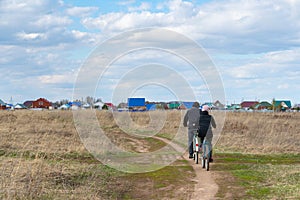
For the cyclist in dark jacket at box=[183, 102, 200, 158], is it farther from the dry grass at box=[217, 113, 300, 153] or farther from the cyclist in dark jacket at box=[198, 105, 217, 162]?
the dry grass at box=[217, 113, 300, 153]

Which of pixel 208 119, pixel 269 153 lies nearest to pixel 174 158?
pixel 208 119

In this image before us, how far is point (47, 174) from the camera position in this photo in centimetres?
1160

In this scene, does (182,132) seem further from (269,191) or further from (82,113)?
(269,191)

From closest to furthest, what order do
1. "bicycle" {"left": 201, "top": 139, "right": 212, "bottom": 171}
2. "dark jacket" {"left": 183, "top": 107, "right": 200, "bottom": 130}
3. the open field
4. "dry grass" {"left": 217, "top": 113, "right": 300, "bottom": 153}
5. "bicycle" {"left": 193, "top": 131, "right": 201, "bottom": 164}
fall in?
the open field → "bicycle" {"left": 201, "top": 139, "right": 212, "bottom": 171} → "bicycle" {"left": 193, "top": 131, "right": 201, "bottom": 164} → "dark jacket" {"left": 183, "top": 107, "right": 200, "bottom": 130} → "dry grass" {"left": 217, "top": 113, "right": 300, "bottom": 153}

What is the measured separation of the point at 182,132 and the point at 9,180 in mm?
22467

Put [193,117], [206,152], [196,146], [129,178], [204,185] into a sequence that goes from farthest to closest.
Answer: [193,117] → [196,146] → [206,152] → [129,178] → [204,185]

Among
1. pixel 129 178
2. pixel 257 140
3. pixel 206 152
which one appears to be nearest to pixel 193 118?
pixel 206 152

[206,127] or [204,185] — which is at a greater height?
[206,127]

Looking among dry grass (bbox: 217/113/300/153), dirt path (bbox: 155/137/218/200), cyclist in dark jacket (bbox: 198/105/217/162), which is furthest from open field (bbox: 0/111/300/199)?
Answer: cyclist in dark jacket (bbox: 198/105/217/162)

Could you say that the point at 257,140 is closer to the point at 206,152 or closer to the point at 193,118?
the point at 193,118

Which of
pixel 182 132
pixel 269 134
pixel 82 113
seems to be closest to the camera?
pixel 269 134

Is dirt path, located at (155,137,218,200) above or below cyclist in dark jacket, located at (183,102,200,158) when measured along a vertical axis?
below

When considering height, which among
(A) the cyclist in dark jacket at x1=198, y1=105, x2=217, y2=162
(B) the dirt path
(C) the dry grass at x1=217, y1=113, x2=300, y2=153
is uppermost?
(A) the cyclist in dark jacket at x1=198, y1=105, x2=217, y2=162

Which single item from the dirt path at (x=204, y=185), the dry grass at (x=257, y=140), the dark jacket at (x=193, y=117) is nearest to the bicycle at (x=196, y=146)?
the dark jacket at (x=193, y=117)
